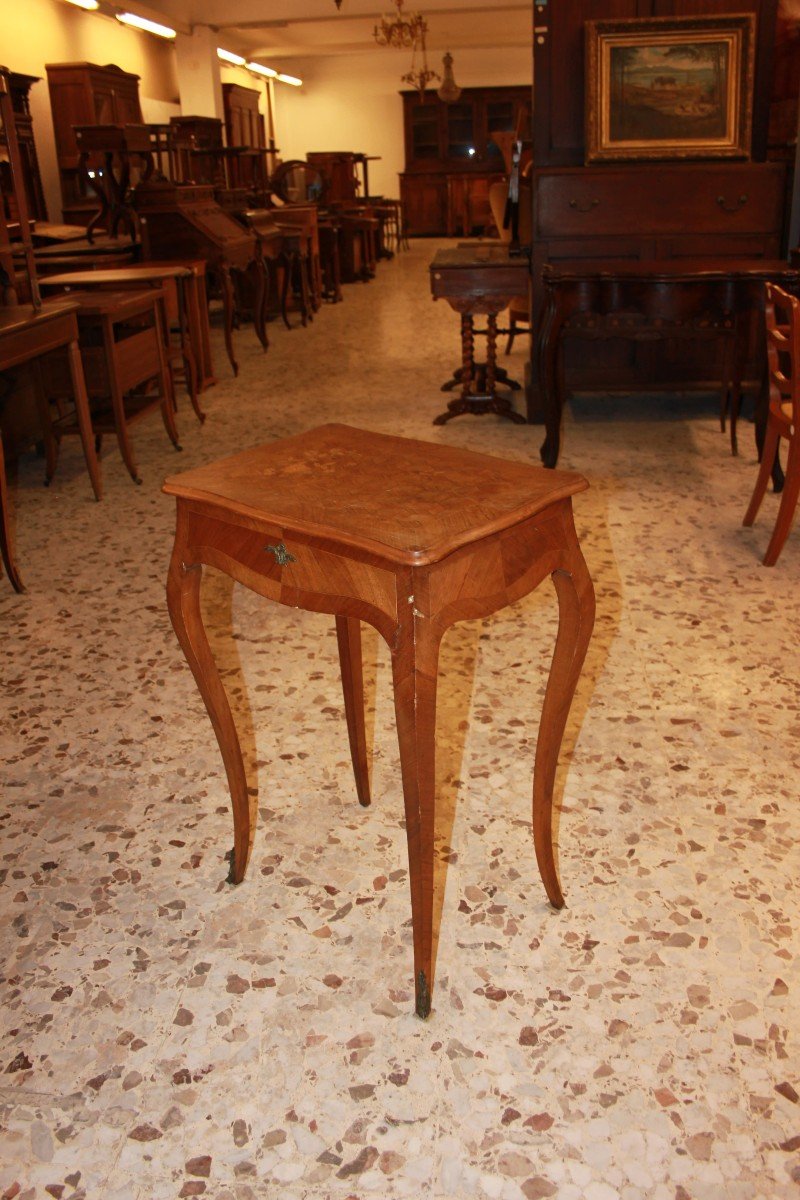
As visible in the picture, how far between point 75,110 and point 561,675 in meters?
11.3

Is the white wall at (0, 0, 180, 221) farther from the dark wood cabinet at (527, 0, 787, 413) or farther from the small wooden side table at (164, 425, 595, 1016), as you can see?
the small wooden side table at (164, 425, 595, 1016)

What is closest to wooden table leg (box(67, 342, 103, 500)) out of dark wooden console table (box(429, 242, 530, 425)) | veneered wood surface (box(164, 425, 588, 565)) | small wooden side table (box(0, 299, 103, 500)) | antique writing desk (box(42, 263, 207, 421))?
small wooden side table (box(0, 299, 103, 500))

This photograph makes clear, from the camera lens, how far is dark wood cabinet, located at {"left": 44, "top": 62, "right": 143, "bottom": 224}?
10.6m

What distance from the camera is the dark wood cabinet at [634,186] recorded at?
15.5 ft

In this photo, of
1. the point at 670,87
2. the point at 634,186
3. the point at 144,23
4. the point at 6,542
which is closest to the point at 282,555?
the point at 6,542

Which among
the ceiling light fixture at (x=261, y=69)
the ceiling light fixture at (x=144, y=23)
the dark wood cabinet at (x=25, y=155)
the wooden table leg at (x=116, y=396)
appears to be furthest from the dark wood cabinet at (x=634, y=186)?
the ceiling light fixture at (x=261, y=69)

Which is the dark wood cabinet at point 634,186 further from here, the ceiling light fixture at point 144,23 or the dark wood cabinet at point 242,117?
the dark wood cabinet at point 242,117

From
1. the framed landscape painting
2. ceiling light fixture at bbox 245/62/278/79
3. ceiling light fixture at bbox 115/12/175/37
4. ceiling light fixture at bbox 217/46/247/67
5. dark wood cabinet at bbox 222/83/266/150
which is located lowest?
the framed landscape painting

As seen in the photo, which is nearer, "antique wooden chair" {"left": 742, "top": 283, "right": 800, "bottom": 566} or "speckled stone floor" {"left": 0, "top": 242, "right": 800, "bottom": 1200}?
"speckled stone floor" {"left": 0, "top": 242, "right": 800, "bottom": 1200}

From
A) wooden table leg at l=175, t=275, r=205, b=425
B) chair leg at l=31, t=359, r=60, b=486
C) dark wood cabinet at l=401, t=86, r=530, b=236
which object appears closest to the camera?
chair leg at l=31, t=359, r=60, b=486

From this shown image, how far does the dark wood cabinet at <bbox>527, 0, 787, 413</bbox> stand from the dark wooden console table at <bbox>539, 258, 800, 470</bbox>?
2.09 feet

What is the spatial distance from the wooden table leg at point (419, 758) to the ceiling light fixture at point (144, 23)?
12.3 meters

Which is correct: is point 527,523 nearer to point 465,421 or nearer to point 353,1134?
point 353,1134

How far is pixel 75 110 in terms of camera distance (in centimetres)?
1077
